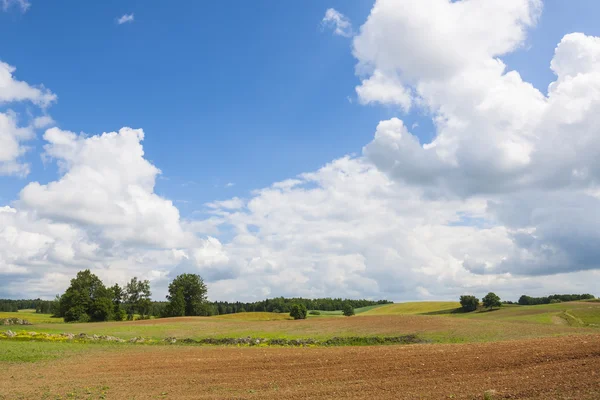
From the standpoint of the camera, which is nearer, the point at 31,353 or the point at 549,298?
the point at 31,353

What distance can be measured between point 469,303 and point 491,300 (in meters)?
6.49

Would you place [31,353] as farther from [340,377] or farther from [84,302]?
[84,302]

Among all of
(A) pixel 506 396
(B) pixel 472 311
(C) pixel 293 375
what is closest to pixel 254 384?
(C) pixel 293 375

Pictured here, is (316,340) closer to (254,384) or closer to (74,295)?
(254,384)

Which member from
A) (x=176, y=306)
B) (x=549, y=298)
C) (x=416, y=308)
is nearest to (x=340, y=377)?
(x=176, y=306)

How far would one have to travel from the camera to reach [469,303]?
131625 mm

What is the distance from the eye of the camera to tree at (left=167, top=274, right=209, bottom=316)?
126 m

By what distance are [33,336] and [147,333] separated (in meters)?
15.5

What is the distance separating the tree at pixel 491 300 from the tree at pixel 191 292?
83082 millimetres

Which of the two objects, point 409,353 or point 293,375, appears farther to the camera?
point 409,353

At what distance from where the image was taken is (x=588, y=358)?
2267 cm

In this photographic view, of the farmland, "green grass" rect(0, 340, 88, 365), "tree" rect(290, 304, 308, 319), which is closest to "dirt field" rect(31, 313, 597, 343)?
"green grass" rect(0, 340, 88, 365)

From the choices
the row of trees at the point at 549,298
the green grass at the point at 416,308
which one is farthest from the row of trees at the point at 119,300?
the row of trees at the point at 549,298

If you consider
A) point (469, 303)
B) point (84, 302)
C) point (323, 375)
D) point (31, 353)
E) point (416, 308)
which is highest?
point (84, 302)
